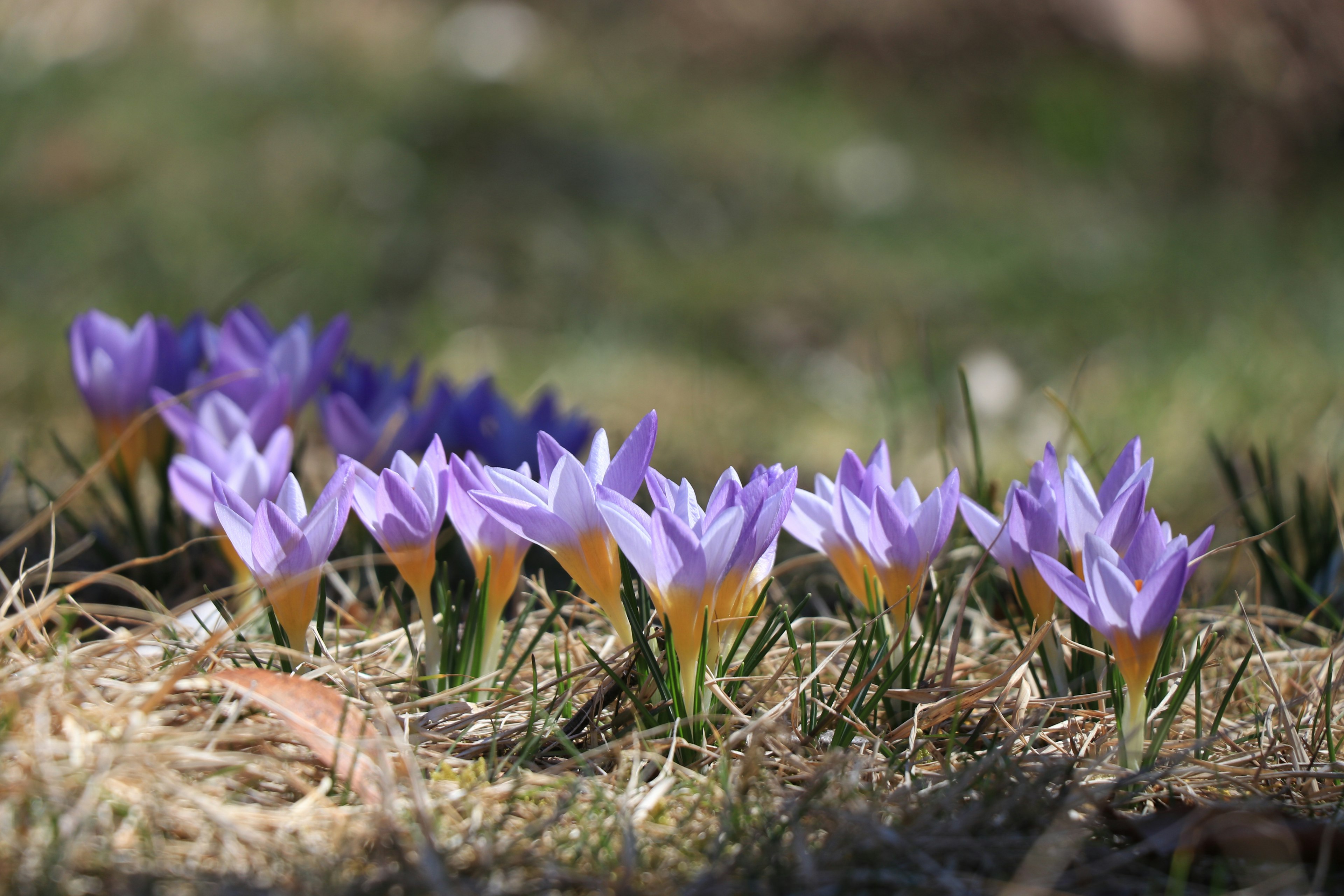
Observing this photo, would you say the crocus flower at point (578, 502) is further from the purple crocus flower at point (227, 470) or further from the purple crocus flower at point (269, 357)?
the purple crocus flower at point (269, 357)

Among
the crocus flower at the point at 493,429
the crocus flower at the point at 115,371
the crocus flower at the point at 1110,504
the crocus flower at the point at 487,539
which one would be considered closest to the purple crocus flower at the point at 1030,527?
the crocus flower at the point at 1110,504

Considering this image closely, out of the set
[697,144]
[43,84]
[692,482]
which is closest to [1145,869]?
[692,482]

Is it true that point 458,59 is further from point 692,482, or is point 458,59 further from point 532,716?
point 532,716

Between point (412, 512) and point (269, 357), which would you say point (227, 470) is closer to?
point (269, 357)

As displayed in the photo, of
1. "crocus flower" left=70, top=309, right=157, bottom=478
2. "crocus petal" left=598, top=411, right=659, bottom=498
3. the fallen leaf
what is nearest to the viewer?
the fallen leaf

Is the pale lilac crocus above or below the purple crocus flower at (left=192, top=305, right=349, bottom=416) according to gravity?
below

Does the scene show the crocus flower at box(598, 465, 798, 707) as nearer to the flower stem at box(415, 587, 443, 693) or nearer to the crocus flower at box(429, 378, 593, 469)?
the flower stem at box(415, 587, 443, 693)

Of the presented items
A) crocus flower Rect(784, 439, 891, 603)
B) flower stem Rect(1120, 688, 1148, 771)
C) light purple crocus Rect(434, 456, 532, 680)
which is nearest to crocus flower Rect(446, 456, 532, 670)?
light purple crocus Rect(434, 456, 532, 680)

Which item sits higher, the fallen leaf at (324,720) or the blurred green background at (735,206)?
the blurred green background at (735,206)
